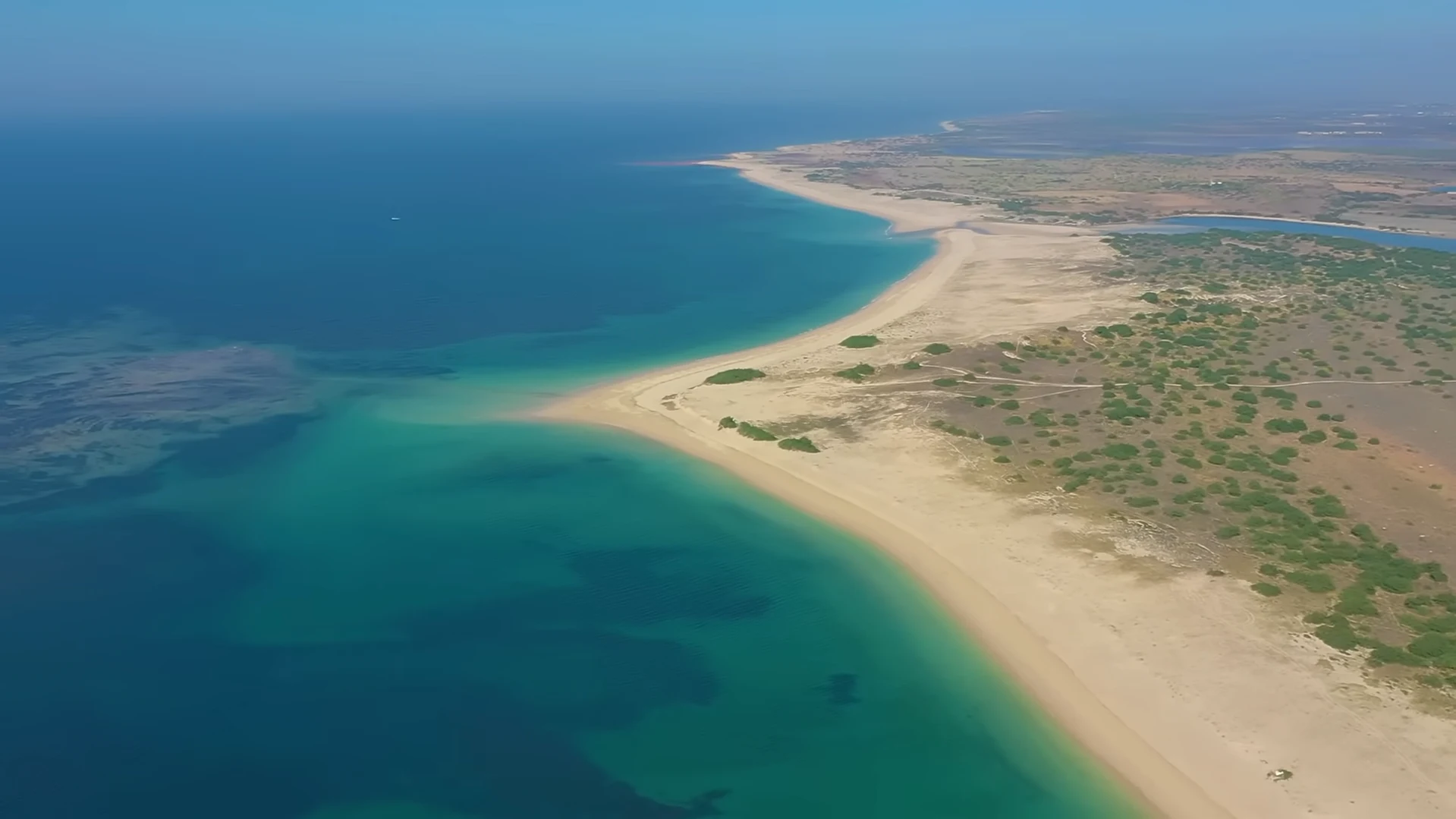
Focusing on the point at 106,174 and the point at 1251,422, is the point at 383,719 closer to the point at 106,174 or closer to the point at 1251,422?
the point at 1251,422

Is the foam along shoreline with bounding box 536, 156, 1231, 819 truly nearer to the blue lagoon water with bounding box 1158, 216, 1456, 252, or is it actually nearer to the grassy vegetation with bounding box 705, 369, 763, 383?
the grassy vegetation with bounding box 705, 369, 763, 383

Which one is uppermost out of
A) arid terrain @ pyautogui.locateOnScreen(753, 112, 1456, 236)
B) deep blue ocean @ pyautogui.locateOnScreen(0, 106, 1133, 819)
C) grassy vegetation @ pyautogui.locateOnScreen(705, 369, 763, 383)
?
arid terrain @ pyautogui.locateOnScreen(753, 112, 1456, 236)

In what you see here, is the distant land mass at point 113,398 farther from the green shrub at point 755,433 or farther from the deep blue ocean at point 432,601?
the green shrub at point 755,433

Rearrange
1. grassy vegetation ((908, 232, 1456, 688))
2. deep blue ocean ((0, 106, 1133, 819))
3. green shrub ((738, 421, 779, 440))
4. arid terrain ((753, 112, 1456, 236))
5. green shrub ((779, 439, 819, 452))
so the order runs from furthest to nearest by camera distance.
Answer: arid terrain ((753, 112, 1456, 236)) < green shrub ((738, 421, 779, 440)) < green shrub ((779, 439, 819, 452)) < grassy vegetation ((908, 232, 1456, 688)) < deep blue ocean ((0, 106, 1133, 819))

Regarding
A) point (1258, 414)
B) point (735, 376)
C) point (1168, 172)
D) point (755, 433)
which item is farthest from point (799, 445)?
point (1168, 172)

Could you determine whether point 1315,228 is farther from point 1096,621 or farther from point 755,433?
point 1096,621

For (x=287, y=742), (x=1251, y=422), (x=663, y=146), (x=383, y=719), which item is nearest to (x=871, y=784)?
(x=383, y=719)

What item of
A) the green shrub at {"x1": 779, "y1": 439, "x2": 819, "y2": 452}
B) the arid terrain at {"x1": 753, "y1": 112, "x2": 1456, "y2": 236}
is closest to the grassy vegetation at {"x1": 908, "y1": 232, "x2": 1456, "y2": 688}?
the green shrub at {"x1": 779, "y1": 439, "x2": 819, "y2": 452}
